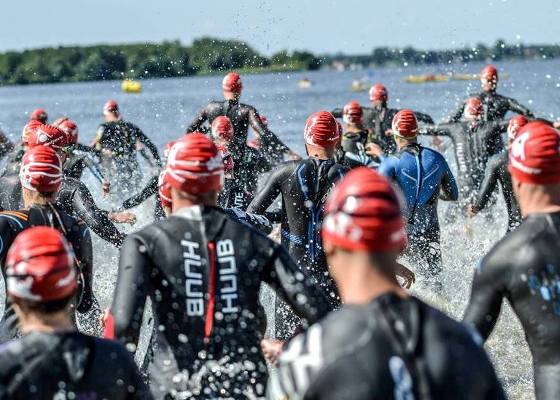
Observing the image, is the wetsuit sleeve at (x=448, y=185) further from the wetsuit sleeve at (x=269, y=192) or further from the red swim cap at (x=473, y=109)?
the red swim cap at (x=473, y=109)

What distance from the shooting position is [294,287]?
4.20 m

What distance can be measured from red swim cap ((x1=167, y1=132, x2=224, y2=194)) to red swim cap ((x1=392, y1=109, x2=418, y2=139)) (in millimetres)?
4799

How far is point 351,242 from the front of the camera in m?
2.92

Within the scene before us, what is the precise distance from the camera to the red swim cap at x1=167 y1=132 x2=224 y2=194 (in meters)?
4.24

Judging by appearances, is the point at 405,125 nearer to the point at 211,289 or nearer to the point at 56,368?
the point at 211,289

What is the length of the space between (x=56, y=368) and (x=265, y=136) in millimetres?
8448

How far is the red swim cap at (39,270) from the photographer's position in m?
3.35

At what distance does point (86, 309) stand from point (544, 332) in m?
3.01

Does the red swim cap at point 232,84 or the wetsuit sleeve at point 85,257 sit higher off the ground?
the red swim cap at point 232,84

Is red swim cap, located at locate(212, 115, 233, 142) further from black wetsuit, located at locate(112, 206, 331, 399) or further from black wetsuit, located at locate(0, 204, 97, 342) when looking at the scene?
black wetsuit, located at locate(112, 206, 331, 399)

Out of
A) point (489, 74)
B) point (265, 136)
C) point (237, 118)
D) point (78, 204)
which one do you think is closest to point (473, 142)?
point (489, 74)

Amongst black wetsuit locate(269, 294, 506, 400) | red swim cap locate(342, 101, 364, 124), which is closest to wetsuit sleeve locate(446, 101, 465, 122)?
red swim cap locate(342, 101, 364, 124)

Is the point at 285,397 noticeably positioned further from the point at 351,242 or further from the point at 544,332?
the point at 544,332

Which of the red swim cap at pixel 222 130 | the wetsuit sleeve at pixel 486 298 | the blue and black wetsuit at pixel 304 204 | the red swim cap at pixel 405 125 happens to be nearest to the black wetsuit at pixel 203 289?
the wetsuit sleeve at pixel 486 298
